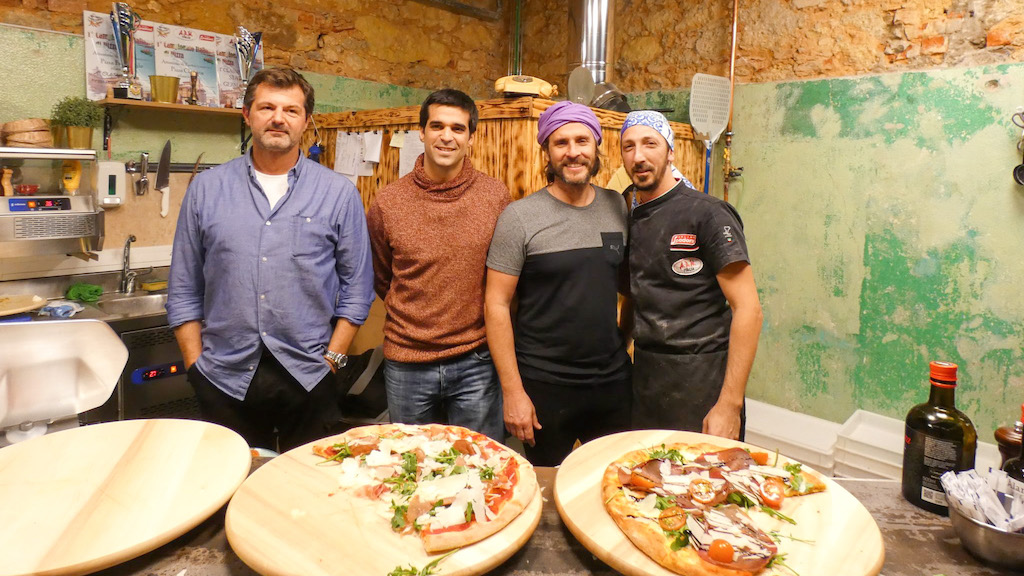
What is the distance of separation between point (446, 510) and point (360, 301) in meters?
1.08

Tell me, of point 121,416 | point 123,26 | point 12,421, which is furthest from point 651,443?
point 123,26

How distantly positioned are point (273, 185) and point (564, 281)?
0.97 meters

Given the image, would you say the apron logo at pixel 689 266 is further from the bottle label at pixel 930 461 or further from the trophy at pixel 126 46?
the trophy at pixel 126 46

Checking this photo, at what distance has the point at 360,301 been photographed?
2039 millimetres

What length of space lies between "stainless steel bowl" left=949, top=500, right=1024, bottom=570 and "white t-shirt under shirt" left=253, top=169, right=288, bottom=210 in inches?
72.8

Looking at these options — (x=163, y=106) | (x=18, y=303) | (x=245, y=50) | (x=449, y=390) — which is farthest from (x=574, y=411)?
(x=245, y=50)

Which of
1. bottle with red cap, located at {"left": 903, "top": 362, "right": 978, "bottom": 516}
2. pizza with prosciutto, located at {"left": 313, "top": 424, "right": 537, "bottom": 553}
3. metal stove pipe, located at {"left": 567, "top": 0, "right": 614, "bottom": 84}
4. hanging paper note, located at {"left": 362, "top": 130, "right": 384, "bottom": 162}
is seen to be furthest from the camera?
metal stove pipe, located at {"left": 567, "top": 0, "right": 614, "bottom": 84}

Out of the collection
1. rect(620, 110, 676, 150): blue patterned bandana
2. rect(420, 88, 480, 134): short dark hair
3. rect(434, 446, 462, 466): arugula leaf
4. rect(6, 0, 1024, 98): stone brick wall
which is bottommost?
rect(434, 446, 462, 466): arugula leaf

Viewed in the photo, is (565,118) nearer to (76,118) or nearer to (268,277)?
(268,277)

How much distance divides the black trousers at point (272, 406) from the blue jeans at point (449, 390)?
8.5 inches

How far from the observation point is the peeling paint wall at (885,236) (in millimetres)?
2717

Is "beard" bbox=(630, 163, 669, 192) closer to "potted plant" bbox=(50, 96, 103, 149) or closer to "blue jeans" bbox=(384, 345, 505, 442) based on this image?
"blue jeans" bbox=(384, 345, 505, 442)

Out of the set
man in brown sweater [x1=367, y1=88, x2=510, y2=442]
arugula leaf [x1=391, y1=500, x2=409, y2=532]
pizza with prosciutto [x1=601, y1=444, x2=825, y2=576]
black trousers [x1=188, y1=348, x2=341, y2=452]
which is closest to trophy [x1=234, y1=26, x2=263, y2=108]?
man in brown sweater [x1=367, y1=88, x2=510, y2=442]

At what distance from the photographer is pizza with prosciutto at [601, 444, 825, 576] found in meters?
0.97
